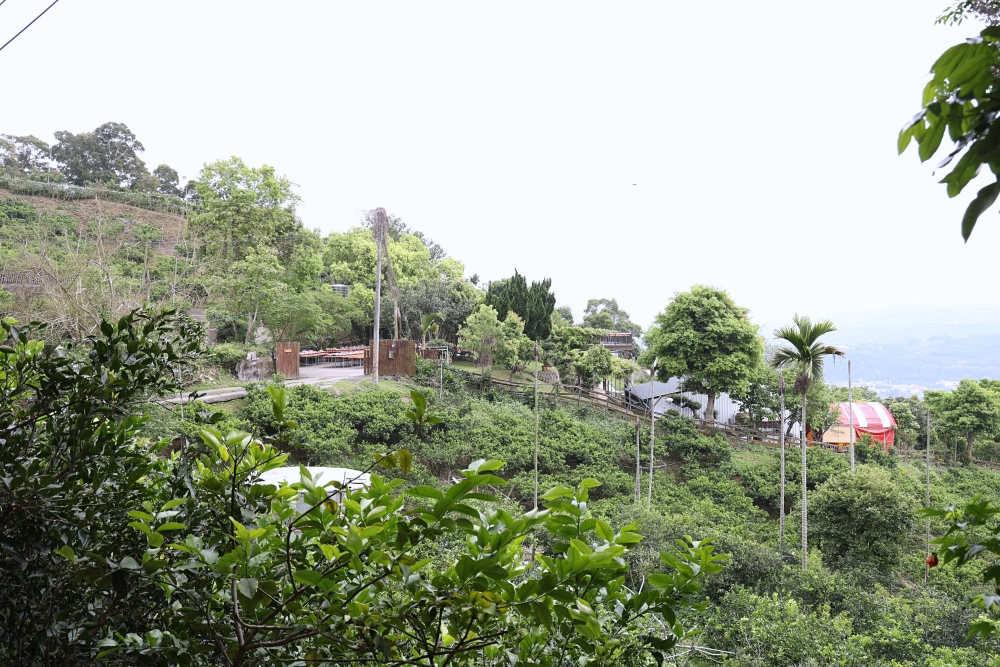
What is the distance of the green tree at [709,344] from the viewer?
34.9 feet

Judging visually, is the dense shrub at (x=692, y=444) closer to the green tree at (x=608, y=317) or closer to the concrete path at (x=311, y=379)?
the concrete path at (x=311, y=379)

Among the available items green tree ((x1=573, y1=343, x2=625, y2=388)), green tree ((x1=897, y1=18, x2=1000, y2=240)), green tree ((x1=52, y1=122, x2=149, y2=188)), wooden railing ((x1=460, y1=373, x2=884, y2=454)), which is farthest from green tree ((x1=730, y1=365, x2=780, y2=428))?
green tree ((x1=52, y1=122, x2=149, y2=188))

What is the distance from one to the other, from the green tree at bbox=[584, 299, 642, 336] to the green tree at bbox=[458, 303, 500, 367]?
7242 millimetres

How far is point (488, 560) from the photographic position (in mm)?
499

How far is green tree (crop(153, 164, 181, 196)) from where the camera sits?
18000 millimetres

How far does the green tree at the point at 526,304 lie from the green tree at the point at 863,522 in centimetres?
721

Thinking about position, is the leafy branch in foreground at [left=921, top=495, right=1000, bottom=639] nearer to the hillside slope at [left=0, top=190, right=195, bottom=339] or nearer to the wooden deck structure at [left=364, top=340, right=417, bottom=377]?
the hillside slope at [left=0, top=190, right=195, bottom=339]

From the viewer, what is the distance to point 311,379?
32.6 feet

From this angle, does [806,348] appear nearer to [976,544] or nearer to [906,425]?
[976,544]

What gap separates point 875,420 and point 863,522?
6.57 meters

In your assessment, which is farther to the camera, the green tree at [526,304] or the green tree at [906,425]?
the green tree at [526,304]

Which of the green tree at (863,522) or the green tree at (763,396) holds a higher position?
the green tree at (763,396)

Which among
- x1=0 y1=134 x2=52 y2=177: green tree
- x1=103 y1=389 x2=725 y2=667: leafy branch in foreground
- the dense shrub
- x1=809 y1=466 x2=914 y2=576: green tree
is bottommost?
x1=809 y1=466 x2=914 y2=576: green tree

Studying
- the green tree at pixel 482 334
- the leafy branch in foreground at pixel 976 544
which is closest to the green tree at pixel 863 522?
the green tree at pixel 482 334
